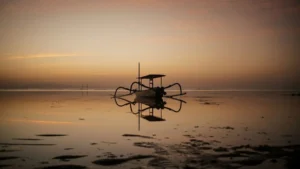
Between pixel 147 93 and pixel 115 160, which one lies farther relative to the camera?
pixel 147 93

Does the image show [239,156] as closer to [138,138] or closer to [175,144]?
[175,144]

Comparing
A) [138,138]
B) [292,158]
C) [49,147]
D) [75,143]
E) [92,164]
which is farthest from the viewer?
[138,138]

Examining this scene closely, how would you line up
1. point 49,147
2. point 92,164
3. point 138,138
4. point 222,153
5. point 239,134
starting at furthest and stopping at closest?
point 239,134
point 138,138
point 49,147
point 222,153
point 92,164

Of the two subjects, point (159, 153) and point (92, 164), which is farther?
point (159, 153)

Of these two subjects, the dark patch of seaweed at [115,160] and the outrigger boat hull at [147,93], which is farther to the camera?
the outrigger boat hull at [147,93]

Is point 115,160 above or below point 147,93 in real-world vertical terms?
below

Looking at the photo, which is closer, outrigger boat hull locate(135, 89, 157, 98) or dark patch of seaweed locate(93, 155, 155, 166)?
dark patch of seaweed locate(93, 155, 155, 166)

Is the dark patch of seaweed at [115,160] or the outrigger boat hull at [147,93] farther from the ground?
the outrigger boat hull at [147,93]

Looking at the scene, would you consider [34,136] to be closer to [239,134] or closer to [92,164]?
[92,164]

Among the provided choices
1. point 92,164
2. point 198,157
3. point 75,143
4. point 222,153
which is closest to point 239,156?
point 222,153

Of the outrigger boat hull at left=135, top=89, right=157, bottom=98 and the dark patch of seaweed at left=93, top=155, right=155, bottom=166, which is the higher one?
the outrigger boat hull at left=135, top=89, right=157, bottom=98
